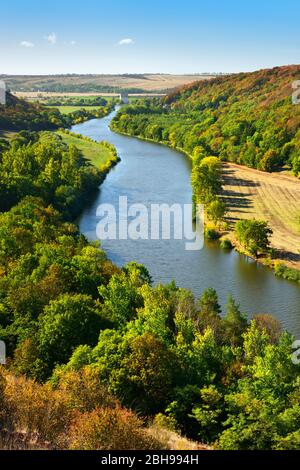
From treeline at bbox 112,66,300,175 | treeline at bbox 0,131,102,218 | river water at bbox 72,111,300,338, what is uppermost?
treeline at bbox 112,66,300,175

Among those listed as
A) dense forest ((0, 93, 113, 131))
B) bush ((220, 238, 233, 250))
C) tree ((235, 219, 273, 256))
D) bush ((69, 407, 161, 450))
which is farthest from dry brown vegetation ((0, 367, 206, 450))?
dense forest ((0, 93, 113, 131))

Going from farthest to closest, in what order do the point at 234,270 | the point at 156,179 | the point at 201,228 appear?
the point at 156,179 → the point at 201,228 → the point at 234,270

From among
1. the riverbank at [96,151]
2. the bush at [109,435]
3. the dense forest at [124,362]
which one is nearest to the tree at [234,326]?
the dense forest at [124,362]

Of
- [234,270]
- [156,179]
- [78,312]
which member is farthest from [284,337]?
[156,179]

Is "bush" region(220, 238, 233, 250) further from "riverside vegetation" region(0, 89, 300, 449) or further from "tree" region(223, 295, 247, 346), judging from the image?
"tree" region(223, 295, 247, 346)

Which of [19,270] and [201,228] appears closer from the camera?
[19,270]

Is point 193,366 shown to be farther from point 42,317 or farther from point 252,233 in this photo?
point 252,233

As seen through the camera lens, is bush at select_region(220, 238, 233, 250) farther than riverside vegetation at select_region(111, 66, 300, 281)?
No
